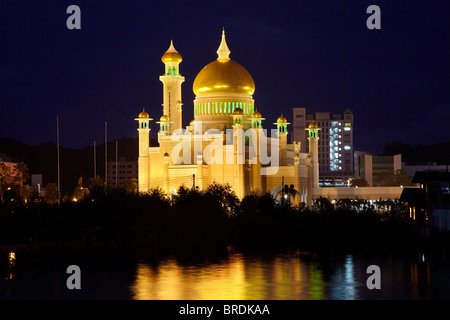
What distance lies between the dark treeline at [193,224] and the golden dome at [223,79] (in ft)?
78.0

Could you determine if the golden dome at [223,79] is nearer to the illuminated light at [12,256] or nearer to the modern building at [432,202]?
the modern building at [432,202]

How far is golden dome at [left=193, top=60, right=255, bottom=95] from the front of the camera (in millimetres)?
68188

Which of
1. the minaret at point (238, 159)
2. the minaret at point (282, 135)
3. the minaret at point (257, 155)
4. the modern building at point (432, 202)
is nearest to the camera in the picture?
the modern building at point (432, 202)

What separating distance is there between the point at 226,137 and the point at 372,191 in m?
19.1

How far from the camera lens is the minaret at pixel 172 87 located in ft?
227

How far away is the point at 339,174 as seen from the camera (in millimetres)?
138125

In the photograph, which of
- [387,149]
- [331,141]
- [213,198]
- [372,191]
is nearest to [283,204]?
[213,198]

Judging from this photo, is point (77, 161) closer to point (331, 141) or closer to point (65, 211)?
point (331, 141)

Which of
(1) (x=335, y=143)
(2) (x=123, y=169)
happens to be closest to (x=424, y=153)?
(1) (x=335, y=143)

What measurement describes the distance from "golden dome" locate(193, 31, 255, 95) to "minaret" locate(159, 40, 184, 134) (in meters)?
1.69

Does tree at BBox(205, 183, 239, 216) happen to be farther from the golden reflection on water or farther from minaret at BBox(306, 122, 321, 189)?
minaret at BBox(306, 122, 321, 189)

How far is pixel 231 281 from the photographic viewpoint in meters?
28.1

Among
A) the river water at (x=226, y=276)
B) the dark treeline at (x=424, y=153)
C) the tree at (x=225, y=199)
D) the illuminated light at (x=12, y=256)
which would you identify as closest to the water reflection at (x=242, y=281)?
the river water at (x=226, y=276)

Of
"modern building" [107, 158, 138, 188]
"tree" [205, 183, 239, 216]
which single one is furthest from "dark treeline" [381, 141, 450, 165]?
"tree" [205, 183, 239, 216]
